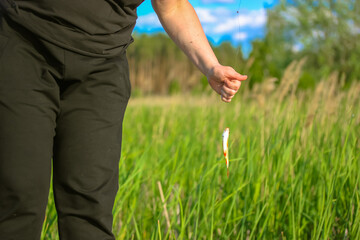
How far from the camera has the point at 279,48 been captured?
1527cm

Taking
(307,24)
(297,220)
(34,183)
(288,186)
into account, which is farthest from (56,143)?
(307,24)

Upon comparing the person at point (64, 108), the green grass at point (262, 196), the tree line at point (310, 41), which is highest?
the tree line at point (310, 41)

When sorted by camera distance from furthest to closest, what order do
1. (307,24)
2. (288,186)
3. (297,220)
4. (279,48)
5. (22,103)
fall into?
1. (279,48)
2. (307,24)
3. (288,186)
4. (297,220)
5. (22,103)

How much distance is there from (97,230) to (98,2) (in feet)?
1.99

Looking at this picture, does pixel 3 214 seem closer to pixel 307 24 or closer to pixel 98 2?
pixel 98 2

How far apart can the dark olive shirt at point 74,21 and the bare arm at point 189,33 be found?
9.5 inches

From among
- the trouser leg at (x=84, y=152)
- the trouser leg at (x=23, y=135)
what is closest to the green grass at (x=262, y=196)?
the trouser leg at (x=84, y=152)

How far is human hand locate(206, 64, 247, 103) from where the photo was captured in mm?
1196

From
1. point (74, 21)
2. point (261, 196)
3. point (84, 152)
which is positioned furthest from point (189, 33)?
point (261, 196)

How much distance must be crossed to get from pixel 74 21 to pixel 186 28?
0.41 meters

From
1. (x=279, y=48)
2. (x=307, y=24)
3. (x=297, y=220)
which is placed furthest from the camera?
(x=279, y=48)

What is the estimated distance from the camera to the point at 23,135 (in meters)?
1.01

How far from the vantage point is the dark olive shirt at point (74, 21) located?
1061mm

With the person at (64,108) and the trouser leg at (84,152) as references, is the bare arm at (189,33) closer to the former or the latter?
the person at (64,108)
